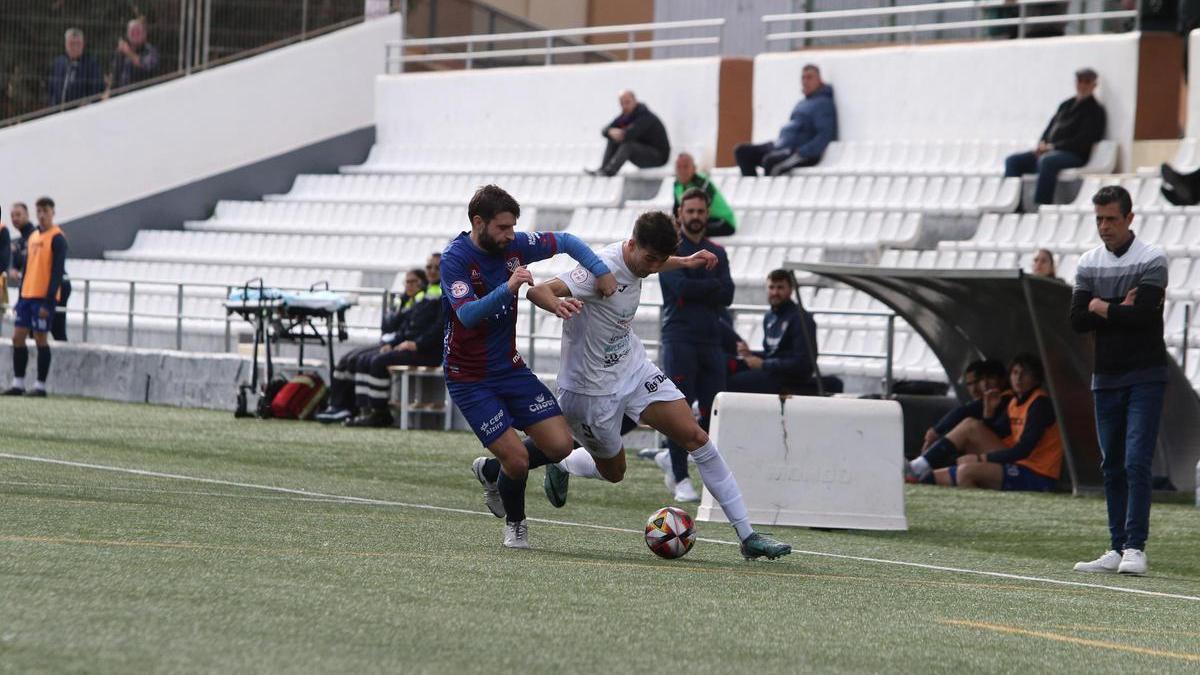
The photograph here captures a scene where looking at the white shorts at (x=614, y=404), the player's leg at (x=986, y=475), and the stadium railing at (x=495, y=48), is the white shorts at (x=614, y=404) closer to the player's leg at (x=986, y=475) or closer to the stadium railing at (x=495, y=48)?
the player's leg at (x=986, y=475)

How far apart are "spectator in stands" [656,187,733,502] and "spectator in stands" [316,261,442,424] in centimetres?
701

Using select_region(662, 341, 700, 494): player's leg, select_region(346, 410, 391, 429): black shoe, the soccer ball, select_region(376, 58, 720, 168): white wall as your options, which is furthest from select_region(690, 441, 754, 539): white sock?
select_region(376, 58, 720, 168): white wall

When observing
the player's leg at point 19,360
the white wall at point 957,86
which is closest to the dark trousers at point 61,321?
the player's leg at point 19,360

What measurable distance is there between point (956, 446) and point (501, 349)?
717cm

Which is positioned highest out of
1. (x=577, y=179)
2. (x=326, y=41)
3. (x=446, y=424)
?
(x=326, y=41)

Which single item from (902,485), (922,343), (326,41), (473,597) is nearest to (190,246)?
(326,41)

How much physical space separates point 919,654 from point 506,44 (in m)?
27.3

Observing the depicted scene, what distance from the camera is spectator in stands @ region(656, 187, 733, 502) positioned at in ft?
45.6

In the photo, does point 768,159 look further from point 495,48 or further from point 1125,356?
point 1125,356

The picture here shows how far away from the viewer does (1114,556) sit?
1061 centimetres

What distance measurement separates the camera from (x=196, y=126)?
105ft

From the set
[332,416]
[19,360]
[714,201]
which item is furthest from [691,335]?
[19,360]

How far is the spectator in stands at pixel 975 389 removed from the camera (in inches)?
631

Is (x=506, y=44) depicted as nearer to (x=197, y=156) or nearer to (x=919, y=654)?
(x=197, y=156)
